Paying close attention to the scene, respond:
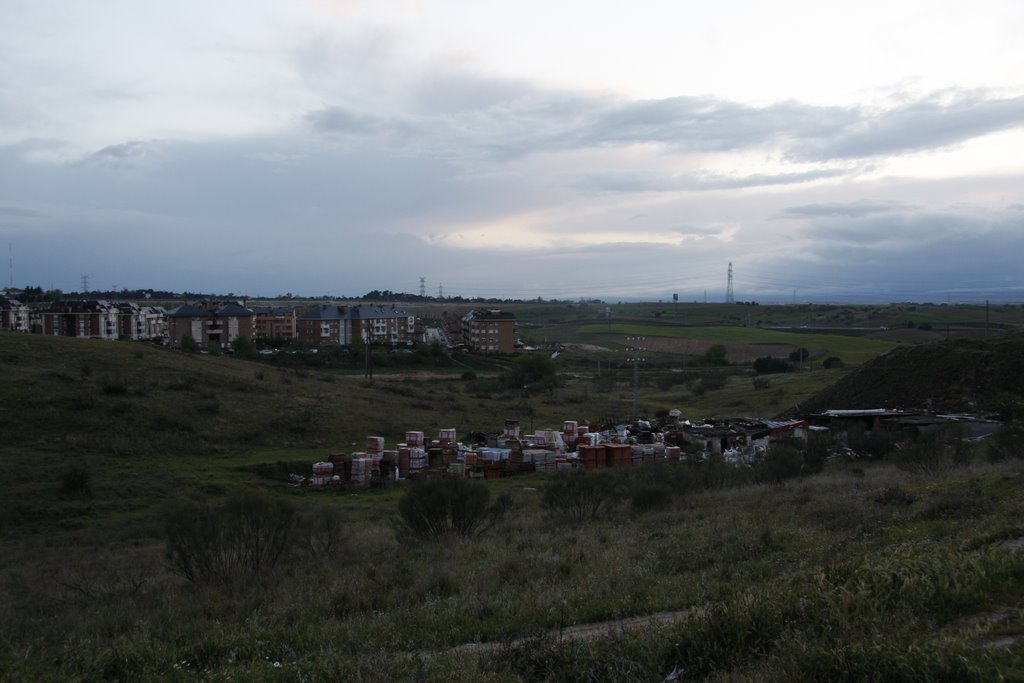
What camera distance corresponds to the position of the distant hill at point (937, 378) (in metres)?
32.8

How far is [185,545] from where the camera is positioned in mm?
11477

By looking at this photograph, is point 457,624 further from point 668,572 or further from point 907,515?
point 907,515

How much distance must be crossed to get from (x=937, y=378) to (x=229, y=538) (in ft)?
108

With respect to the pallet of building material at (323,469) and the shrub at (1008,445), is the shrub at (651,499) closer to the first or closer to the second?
the shrub at (1008,445)

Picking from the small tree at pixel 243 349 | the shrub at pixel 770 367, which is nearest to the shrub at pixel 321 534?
the shrub at pixel 770 367

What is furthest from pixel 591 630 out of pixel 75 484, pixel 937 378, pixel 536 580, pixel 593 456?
pixel 937 378

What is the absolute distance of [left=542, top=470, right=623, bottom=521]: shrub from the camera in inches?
625

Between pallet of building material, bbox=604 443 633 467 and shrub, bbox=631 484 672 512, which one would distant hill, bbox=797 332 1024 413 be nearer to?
pallet of building material, bbox=604 443 633 467

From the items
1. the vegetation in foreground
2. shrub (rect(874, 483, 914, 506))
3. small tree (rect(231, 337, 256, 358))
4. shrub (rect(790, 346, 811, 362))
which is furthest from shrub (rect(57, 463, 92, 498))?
shrub (rect(790, 346, 811, 362))

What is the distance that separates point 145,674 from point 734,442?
25695 mm

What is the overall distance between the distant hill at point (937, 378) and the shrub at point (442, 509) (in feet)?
83.6

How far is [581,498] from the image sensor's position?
631 inches

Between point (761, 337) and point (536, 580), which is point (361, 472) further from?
point (761, 337)

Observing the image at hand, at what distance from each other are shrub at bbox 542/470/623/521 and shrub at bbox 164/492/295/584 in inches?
224
